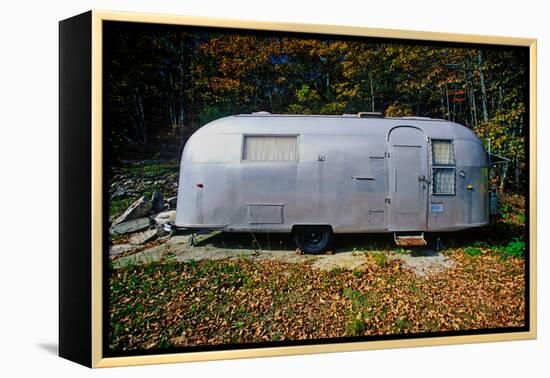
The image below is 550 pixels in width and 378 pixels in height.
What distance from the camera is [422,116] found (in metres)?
7.83

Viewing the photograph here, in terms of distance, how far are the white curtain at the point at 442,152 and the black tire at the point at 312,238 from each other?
1.42 m

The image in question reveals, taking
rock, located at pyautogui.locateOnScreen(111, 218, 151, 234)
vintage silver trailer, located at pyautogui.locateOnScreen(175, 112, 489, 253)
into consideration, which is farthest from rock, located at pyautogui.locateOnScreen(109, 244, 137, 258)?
vintage silver trailer, located at pyautogui.locateOnScreen(175, 112, 489, 253)

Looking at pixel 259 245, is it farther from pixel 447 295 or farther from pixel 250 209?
pixel 447 295

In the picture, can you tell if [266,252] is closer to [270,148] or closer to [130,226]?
[270,148]

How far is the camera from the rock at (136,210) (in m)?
6.86

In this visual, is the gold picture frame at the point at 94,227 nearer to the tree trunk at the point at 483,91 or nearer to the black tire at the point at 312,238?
the black tire at the point at 312,238

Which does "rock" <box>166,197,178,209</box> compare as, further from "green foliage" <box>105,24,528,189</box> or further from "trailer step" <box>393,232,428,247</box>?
"trailer step" <box>393,232,428,247</box>

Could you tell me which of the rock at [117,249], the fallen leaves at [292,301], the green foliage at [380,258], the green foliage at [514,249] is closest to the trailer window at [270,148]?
the fallen leaves at [292,301]

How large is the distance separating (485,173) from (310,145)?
79.1 inches

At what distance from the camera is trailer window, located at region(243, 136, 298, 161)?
7344mm

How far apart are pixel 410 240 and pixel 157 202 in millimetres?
2634

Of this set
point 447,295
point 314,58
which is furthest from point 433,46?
point 447,295

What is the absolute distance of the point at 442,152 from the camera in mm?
7836

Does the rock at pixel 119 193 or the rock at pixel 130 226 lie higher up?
the rock at pixel 119 193
